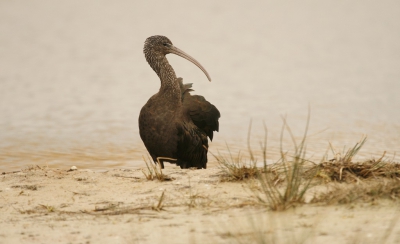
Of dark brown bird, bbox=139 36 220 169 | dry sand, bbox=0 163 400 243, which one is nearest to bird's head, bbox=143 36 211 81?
dark brown bird, bbox=139 36 220 169

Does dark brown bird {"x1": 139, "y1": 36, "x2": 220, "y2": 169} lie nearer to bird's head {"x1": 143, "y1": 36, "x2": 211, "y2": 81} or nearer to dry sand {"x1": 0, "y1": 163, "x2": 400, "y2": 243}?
bird's head {"x1": 143, "y1": 36, "x2": 211, "y2": 81}

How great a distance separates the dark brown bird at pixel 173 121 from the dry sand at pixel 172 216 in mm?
1754

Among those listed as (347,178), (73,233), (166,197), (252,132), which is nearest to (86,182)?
(166,197)

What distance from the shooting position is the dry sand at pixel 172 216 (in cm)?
494

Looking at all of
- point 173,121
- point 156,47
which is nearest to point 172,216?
point 173,121

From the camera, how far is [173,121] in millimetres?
8742

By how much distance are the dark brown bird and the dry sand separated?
1.75 metres

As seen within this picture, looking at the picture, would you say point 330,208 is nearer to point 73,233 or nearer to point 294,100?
point 73,233

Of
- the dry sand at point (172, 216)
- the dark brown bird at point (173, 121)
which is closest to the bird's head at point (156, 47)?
the dark brown bird at point (173, 121)

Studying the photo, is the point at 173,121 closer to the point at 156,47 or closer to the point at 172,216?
the point at 156,47

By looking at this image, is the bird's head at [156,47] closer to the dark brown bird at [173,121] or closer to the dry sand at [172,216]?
the dark brown bird at [173,121]

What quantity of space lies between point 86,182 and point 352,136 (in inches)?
261

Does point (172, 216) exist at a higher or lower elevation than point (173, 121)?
lower

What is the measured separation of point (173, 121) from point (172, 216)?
10.7 feet
